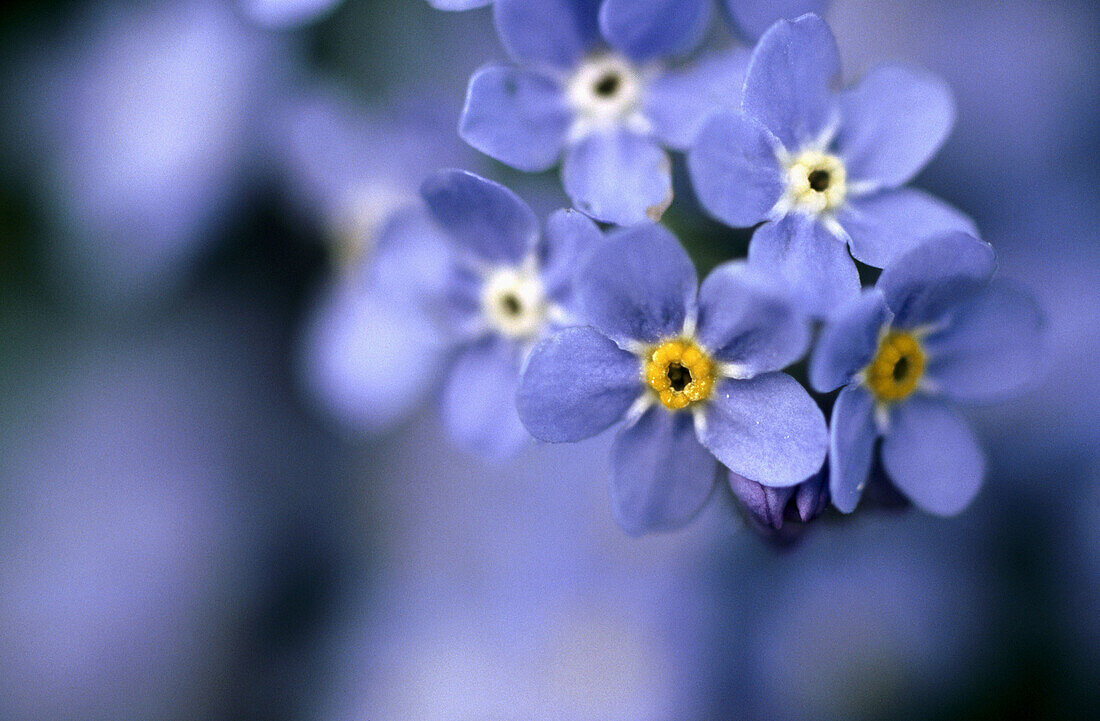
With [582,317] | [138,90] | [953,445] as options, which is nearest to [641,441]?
[582,317]

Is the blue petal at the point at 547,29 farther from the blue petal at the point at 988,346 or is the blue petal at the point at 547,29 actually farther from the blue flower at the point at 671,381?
the blue petal at the point at 988,346

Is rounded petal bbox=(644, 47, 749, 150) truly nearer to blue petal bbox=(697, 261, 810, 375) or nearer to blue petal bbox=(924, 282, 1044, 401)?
blue petal bbox=(697, 261, 810, 375)

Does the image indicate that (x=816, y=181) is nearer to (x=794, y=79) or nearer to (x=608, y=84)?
(x=794, y=79)

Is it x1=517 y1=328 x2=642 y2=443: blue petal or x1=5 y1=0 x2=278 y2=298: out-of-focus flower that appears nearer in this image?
x1=517 y1=328 x2=642 y2=443: blue petal

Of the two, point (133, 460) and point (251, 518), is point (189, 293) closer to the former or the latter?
point (133, 460)

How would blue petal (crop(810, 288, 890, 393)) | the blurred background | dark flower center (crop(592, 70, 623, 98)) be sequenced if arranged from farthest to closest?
the blurred background, dark flower center (crop(592, 70, 623, 98)), blue petal (crop(810, 288, 890, 393))

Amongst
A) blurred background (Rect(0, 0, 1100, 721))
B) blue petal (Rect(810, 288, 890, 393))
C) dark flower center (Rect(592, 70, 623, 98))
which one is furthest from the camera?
blurred background (Rect(0, 0, 1100, 721))

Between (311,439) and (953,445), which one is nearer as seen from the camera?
(953,445)

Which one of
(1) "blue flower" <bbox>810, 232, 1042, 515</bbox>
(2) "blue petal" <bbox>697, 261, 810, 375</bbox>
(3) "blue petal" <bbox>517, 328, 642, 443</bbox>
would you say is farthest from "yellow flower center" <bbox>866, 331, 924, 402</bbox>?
(3) "blue petal" <bbox>517, 328, 642, 443</bbox>
